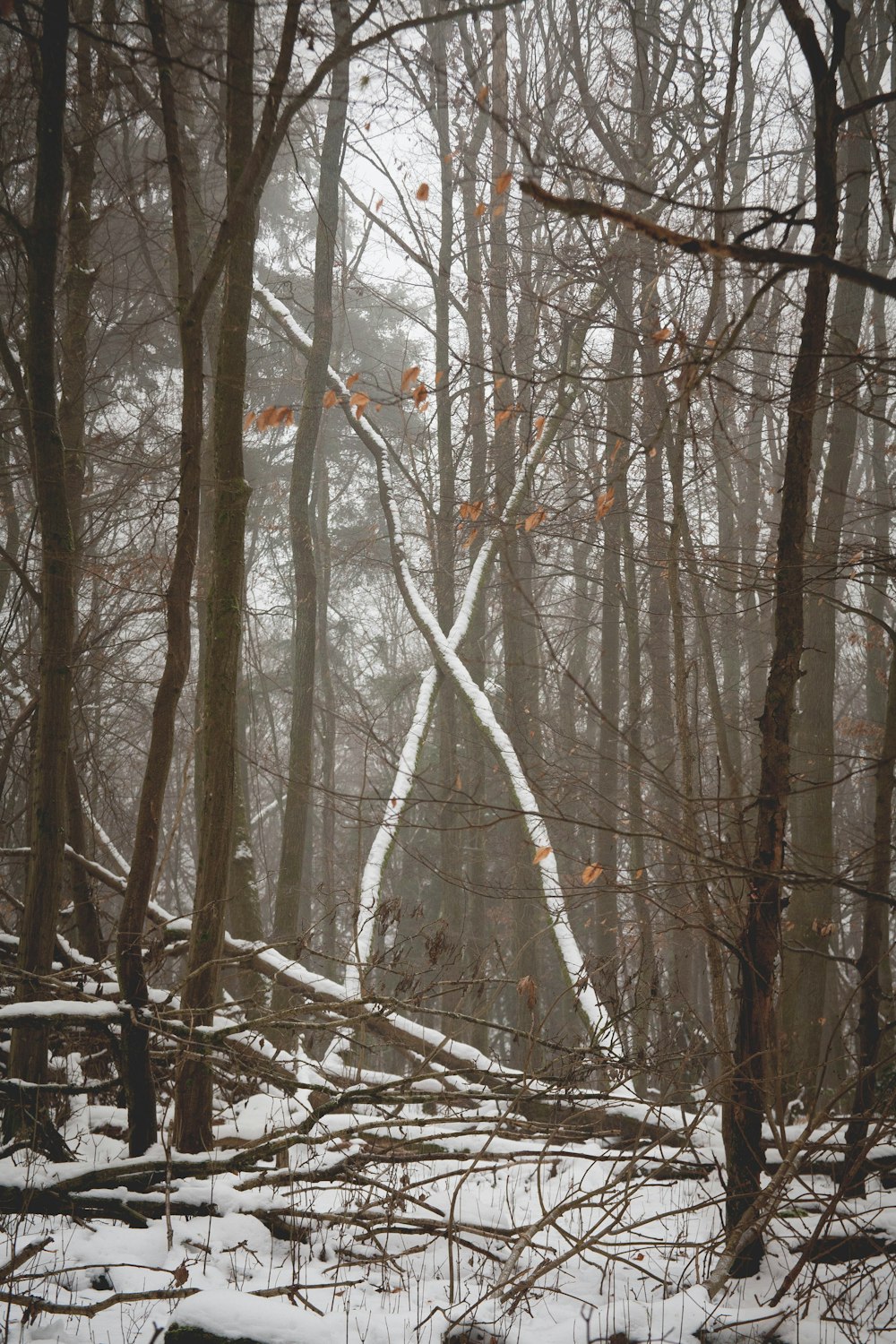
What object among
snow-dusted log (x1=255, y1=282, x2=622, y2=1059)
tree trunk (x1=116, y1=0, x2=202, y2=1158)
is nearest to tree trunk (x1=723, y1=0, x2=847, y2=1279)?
snow-dusted log (x1=255, y1=282, x2=622, y2=1059)

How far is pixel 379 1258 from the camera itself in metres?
3.42

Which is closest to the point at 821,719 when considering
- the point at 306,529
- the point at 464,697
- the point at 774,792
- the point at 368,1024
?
the point at 464,697

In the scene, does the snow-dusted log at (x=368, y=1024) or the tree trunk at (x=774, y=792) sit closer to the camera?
the tree trunk at (x=774, y=792)

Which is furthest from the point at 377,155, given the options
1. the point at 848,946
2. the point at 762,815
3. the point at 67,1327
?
the point at 848,946

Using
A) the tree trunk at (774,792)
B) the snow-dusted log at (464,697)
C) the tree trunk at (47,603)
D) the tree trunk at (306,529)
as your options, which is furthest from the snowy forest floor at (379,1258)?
the tree trunk at (306,529)

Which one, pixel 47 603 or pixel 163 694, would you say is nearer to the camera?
pixel 163 694

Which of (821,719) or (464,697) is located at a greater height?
(464,697)

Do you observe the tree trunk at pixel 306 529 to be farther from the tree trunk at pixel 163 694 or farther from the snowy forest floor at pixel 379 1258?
the snowy forest floor at pixel 379 1258

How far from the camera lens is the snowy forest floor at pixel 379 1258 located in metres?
2.96

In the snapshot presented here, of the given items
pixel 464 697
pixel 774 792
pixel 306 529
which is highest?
pixel 306 529

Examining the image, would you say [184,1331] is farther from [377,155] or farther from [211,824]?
[377,155]

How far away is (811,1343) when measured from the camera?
304cm

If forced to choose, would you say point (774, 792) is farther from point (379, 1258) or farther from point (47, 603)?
point (47, 603)

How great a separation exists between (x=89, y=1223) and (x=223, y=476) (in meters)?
3.33
